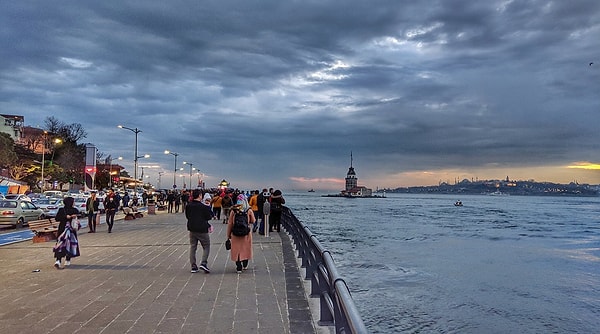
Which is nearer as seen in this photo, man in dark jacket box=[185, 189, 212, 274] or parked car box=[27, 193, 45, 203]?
man in dark jacket box=[185, 189, 212, 274]

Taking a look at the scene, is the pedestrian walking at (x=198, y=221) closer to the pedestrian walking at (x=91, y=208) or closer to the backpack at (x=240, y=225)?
the backpack at (x=240, y=225)

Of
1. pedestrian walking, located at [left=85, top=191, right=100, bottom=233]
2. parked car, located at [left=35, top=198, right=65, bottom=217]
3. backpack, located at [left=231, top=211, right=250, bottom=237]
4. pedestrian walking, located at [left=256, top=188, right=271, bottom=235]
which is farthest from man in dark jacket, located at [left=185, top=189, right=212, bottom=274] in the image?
parked car, located at [left=35, top=198, right=65, bottom=217]

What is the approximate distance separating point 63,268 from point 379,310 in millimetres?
8936

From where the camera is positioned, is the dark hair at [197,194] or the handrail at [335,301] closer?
the handrail at [335,301]

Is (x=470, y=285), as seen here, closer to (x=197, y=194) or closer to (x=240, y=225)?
(x=240, y=225)

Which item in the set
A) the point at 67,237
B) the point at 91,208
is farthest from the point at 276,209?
the point at 67,237

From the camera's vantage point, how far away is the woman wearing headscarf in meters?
10.6

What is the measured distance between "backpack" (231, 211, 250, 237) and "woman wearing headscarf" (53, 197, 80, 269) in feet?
12.3

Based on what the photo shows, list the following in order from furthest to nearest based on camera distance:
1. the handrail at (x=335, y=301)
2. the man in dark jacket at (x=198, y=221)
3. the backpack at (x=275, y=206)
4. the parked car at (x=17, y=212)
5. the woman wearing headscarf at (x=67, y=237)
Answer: the parked car at (x=17, y=212), the backpack at (x=275, y=206), the woman wearing headscarf at (x=67, y=237), the man in dark jacket at (x=198, y=221), the handrail at (x=335, y=301)

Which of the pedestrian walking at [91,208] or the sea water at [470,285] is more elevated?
the pedestrian walking at [91,208]

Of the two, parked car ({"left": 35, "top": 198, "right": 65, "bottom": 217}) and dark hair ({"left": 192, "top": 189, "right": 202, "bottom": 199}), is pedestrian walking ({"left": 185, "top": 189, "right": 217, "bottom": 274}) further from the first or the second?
parked car ({"left": 35, "top": 198, "right": 65, "bottom": 217})

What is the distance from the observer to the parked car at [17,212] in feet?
79.2

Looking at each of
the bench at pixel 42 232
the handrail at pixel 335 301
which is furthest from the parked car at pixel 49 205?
the handrail at pixel 335 301

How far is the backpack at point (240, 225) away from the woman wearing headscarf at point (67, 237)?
375 centimetres
